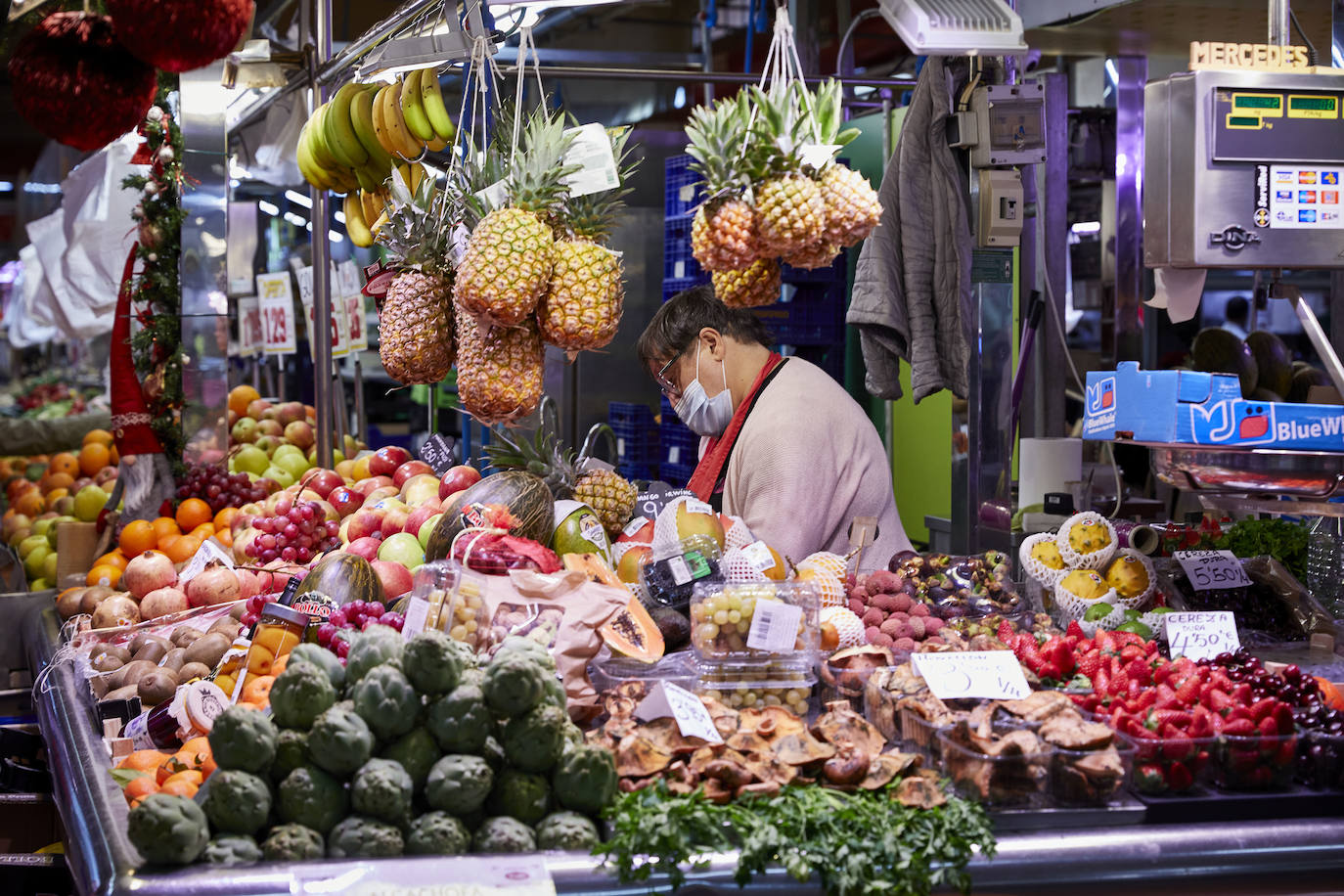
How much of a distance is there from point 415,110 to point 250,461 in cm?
274

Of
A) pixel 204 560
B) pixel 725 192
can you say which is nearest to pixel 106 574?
pixel 204 560

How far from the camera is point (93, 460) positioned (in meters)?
6.86

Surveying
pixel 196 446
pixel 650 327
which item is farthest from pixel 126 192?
pixel 650 327

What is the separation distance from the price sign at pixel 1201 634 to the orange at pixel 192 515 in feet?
12.5

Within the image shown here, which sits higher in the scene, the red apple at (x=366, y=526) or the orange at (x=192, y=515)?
the red apple at (x=366, y=526)

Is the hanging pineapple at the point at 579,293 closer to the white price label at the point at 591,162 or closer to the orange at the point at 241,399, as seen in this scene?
the white price label at the point at 591,162

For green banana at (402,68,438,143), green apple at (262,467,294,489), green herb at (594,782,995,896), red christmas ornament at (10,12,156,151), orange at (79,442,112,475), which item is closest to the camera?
green herb at (594,782,995,896)

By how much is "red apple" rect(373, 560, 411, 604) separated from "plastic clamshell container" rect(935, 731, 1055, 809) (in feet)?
6.03

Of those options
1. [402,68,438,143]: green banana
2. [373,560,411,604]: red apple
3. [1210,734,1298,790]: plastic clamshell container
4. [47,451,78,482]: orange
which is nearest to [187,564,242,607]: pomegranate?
[373,560,411,604]: red apple

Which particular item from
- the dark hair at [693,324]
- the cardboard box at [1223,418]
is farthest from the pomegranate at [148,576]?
the cardboard box at [1223,418]

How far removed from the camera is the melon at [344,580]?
320 centimetres

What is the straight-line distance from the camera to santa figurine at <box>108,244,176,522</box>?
525cm

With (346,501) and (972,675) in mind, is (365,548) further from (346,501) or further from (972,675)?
(972,675)

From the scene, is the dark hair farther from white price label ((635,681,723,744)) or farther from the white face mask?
white price label ((635,681,723,744))
